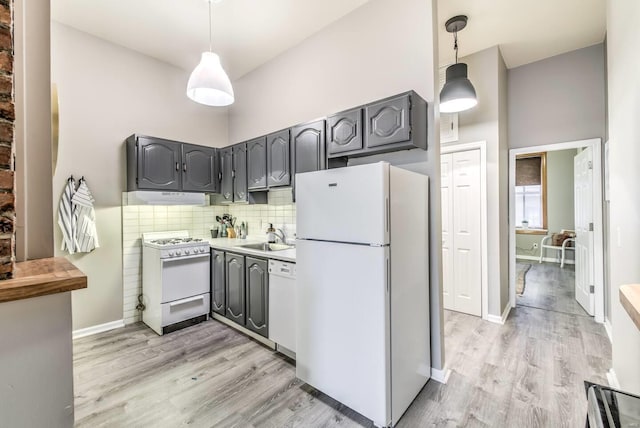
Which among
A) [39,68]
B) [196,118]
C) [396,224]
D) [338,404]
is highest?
[196,118]

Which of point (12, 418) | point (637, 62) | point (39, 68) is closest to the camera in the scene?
point (12, 418)

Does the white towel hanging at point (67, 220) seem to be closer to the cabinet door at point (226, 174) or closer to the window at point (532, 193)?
the cabinet door at point (226, 174)

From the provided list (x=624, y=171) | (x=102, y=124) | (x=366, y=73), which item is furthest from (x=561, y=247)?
(x=102, y=124)

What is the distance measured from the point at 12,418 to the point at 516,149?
469 centimetres

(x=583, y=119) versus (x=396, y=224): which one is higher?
(x=583, y=119)

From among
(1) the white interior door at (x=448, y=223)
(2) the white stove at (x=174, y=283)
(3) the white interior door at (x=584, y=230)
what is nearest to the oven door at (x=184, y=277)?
(2) the white stove at (x=174, y=283)

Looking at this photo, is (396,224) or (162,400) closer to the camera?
(396,224)

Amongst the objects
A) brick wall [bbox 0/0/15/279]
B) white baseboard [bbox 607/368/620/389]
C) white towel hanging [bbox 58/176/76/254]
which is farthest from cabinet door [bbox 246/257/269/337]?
white baseboard [bbox 607/368/620/389]

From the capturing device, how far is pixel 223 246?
3.21 m

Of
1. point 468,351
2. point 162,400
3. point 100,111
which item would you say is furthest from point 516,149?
point 100,111

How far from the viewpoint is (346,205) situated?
1.79 metres

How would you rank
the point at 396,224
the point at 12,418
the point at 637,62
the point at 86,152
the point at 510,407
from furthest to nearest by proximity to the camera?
the point at 86,152 → the point at 510,407 → the point at 396,224 → the point at 637,62 → the point at 12,418

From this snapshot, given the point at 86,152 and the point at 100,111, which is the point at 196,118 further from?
the point at 86,152

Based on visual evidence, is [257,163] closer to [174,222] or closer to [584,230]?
[174,222]
